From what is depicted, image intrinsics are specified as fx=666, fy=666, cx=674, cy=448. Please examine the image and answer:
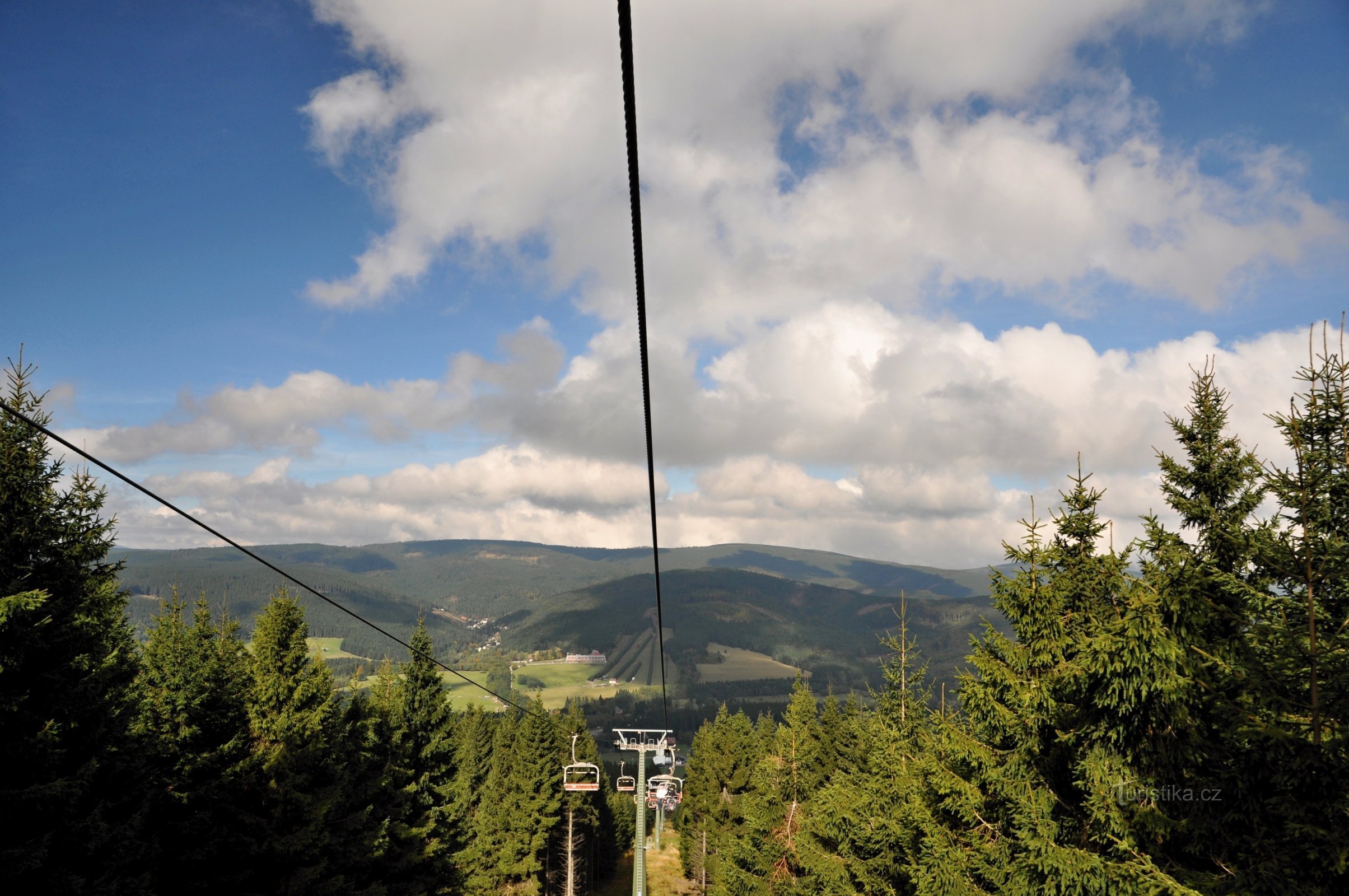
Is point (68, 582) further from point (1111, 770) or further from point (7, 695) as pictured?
point (1111, 770)

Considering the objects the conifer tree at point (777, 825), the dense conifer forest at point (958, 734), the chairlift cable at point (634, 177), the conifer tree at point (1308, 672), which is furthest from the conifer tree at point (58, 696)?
the conifer tree at point (777, 825)

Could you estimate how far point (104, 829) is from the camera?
37.8ft

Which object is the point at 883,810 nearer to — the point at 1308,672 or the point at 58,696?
the point at 1308,672

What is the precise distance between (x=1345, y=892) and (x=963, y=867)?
267 inches

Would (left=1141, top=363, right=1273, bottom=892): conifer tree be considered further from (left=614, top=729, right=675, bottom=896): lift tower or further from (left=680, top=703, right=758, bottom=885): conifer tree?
(left=680, top=703, right=758, bottom=885): conifer tree

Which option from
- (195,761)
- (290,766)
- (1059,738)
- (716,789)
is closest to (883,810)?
(1059,738)

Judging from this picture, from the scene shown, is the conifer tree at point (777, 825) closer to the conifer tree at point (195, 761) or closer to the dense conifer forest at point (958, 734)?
the dense conifer forest at point (958, 734)

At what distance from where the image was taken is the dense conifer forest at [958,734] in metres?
7.58

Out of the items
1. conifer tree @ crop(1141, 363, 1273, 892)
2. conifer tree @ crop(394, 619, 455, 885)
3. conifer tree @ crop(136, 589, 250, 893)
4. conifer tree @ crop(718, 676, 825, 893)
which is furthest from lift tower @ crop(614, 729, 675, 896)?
conifer tree @ crop(1141, 363, 1273, 892)

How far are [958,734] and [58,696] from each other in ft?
53.4

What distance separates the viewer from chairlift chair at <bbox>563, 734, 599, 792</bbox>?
2800 centimetres

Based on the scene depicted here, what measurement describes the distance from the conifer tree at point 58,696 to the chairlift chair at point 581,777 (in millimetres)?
12615

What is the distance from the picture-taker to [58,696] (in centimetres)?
1155

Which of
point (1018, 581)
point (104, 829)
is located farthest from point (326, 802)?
point (1018, 581)
